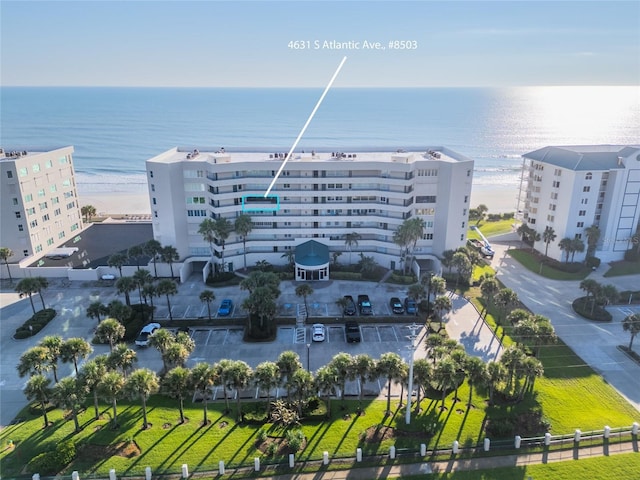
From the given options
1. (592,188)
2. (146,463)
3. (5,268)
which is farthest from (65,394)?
(592,188)

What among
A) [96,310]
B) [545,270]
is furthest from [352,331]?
[545,270]

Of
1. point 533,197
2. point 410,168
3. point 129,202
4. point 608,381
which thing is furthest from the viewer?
point 129,202

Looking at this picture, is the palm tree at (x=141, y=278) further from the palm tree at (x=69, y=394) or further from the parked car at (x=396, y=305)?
the parked car at (x=396, y=305)

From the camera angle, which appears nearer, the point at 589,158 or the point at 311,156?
the point at 589,158

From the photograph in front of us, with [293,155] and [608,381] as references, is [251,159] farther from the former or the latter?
[608,381]

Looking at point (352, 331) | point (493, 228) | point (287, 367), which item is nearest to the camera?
point (287, 367)

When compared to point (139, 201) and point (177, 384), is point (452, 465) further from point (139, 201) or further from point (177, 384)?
point (139, 201)
